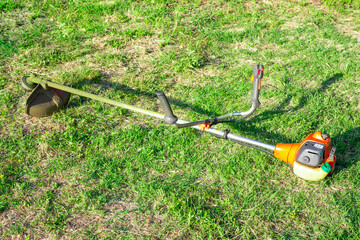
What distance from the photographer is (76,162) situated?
323 centimetres

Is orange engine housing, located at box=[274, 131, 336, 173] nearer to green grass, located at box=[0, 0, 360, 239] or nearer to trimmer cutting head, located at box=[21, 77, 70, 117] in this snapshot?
green grass, located at box=[0, 0, 360, 239]

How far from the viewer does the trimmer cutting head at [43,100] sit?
353 cm

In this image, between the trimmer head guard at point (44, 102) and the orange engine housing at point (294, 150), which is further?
the trimmer head guard at point (44, 102)

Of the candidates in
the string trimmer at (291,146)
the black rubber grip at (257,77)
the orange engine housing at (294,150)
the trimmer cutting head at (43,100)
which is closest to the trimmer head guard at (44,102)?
the trimmer cutting head at (43,100)

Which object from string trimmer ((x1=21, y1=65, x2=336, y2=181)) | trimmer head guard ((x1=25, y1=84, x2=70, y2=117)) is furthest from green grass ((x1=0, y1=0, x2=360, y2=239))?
string trimmer ((x1=21, y1=65, x2=336, y2=181))

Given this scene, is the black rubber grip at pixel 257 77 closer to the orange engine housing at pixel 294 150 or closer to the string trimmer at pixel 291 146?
the string trimmer at pixel 291 146

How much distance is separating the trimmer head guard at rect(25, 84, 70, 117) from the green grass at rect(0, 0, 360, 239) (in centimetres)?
11

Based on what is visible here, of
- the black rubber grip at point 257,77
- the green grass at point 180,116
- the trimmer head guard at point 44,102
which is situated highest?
the black rubber grip at point 257,77

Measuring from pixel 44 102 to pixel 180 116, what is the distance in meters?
1.39

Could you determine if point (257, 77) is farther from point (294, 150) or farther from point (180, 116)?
point (180, 116)

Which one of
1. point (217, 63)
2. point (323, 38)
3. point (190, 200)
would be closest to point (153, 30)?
point (217, 63)

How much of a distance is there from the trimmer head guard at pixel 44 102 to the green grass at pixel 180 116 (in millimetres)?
113

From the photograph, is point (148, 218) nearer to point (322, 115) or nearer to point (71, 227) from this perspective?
point (71, 227)

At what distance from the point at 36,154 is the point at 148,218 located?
128 centimetres
